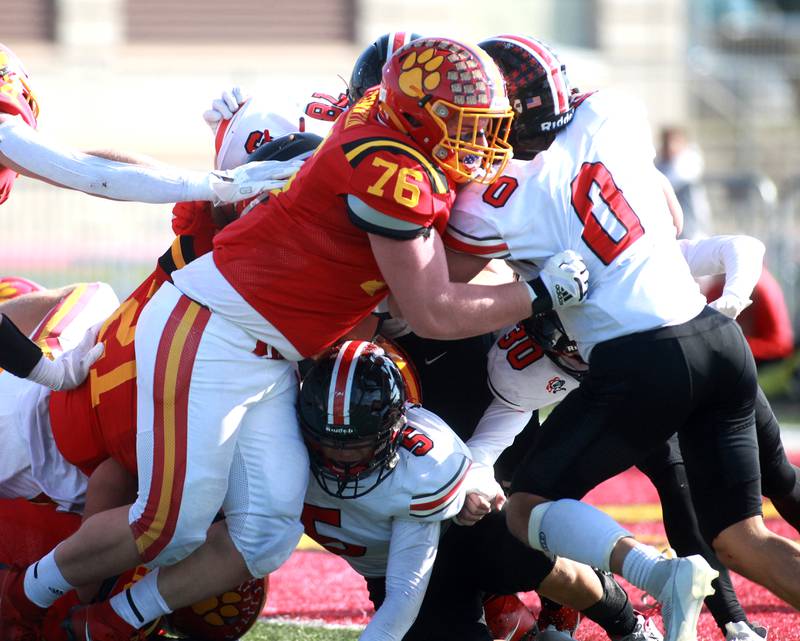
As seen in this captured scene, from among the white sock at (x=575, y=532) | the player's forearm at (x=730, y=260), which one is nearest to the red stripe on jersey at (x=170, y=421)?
the white sock at (x=575, y=532)

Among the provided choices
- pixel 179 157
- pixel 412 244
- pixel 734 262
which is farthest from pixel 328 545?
pixel 179 157

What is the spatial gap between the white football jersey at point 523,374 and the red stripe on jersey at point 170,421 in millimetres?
935

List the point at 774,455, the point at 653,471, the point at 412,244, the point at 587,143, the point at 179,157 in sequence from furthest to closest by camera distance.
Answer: the point at 179,157 < the point at 653,471 < the point at 774,455 < the point at 587,143 < the point at 412,244

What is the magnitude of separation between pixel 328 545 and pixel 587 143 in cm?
136

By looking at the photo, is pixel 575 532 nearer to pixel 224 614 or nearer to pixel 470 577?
pixel 470 577

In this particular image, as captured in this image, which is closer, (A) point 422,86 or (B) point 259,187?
(A) point 422,86

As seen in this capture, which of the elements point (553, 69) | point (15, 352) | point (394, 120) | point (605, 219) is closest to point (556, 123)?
point (553, 69)

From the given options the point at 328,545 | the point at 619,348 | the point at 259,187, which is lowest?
the point at 328,545

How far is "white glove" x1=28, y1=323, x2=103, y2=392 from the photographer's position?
12.6 ft

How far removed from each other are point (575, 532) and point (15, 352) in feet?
5.55

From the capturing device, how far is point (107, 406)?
3777 mm

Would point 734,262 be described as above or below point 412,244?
below

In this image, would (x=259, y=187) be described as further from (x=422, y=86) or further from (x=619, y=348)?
(x=619, y=348)

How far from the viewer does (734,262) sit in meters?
3.95
